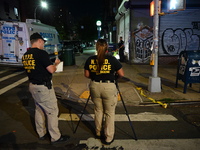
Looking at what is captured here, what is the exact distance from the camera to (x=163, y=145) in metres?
3.42

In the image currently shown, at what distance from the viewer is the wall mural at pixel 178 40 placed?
13000mm

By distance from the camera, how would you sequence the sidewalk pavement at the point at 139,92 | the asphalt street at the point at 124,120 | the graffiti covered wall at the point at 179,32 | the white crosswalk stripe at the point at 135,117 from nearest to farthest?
the asphalt street at the point at 124,120, the white crosswalk stripe at the point at 135,117, the sidewalk pavement at the point at 139,92, the graffiti covered wall at the point at 179,32

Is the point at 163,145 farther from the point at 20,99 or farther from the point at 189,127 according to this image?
the point at 20,99

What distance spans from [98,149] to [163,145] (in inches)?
49.4

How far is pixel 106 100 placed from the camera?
127 inches

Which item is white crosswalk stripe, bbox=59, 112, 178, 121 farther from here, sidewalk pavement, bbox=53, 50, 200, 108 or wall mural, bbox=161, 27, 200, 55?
wall mural, bbox=161, 27, 200, 55

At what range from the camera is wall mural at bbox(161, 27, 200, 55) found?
13.0 metres

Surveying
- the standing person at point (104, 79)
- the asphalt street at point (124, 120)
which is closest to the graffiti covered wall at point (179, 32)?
the asphalt street at point (124, 120)

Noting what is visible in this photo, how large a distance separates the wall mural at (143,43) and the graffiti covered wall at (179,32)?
33.3 inches

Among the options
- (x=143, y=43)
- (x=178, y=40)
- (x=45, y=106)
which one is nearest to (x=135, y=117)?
(x=45, y=106)

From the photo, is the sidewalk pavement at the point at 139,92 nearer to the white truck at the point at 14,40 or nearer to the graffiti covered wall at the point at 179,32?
the white truck at the point at 14,40

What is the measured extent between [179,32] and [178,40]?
1.89 ft

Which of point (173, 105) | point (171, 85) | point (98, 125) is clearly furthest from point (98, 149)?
point (171, 85)

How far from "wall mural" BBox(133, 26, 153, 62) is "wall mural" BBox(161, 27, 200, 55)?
1.02 metres
